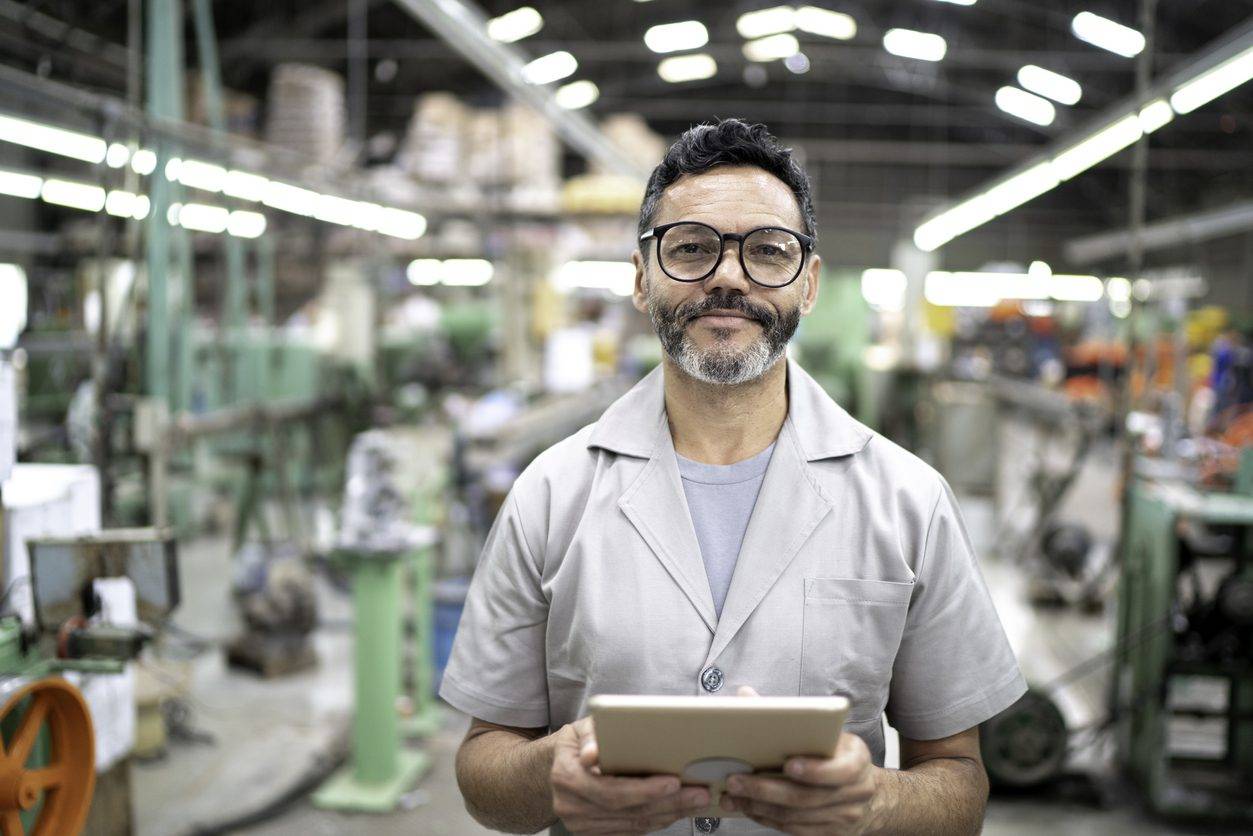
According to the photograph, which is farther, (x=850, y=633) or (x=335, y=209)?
(x=335, y=209)

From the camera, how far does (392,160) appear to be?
17.5 m

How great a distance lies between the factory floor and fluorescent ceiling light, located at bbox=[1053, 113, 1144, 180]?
264cm

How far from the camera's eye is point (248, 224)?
783 centimetres

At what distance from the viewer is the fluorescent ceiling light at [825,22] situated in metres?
12.2

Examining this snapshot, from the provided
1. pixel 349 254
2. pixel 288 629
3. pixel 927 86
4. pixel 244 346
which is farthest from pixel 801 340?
pixel 927 86

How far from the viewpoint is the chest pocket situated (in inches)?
56.7

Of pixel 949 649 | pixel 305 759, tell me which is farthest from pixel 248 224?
pixel 949 649

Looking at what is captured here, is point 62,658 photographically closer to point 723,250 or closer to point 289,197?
point 723,250

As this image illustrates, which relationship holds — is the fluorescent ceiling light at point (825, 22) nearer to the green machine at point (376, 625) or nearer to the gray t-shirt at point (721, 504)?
the green machine at point (376, 625)

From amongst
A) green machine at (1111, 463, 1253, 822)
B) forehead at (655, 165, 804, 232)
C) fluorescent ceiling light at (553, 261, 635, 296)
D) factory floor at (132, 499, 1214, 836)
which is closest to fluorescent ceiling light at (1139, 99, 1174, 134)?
green machine at (1111, 463, 1253, 822)

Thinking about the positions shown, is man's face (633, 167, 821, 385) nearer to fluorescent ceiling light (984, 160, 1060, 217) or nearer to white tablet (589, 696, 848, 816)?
white tablet (589, 696, 848, 816)

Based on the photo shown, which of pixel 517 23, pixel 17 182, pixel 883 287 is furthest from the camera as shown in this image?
pixel 883 287

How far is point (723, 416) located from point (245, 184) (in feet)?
15.8

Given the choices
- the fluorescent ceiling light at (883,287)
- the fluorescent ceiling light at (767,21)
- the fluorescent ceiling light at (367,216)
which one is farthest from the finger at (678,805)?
the fluorescent ceiling light at (883,287)
